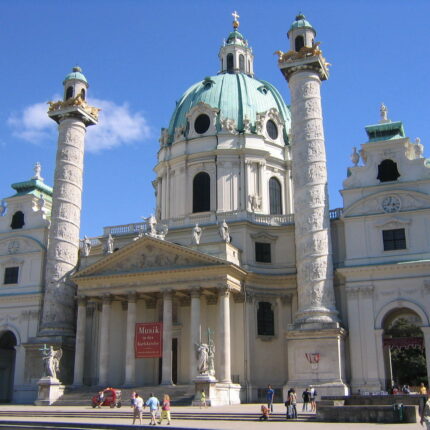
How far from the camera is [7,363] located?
47750mm

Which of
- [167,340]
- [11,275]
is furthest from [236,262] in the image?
[11,275]

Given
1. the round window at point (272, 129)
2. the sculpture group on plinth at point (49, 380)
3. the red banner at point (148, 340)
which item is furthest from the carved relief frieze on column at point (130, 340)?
the round window at point (272, 129)

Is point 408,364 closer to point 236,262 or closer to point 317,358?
point 317,358

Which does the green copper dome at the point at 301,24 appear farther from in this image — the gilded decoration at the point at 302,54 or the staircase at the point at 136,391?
the staircase at the point at 136,391

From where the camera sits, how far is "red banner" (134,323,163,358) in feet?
123

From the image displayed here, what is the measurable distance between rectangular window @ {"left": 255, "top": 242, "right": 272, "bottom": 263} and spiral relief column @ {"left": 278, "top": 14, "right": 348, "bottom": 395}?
13.5ft

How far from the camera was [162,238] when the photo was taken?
1555 inches

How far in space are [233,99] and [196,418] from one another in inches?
1129

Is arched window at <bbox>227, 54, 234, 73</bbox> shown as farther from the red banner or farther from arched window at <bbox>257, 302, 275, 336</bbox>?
the red banner

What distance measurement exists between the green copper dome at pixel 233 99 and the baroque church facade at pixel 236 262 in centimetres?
35

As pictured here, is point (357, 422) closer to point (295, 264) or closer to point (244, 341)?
point (244, 341)

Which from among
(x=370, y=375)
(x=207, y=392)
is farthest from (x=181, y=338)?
(x=370, y=375)

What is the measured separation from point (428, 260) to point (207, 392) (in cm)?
1452

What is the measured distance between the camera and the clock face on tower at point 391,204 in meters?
37.1
